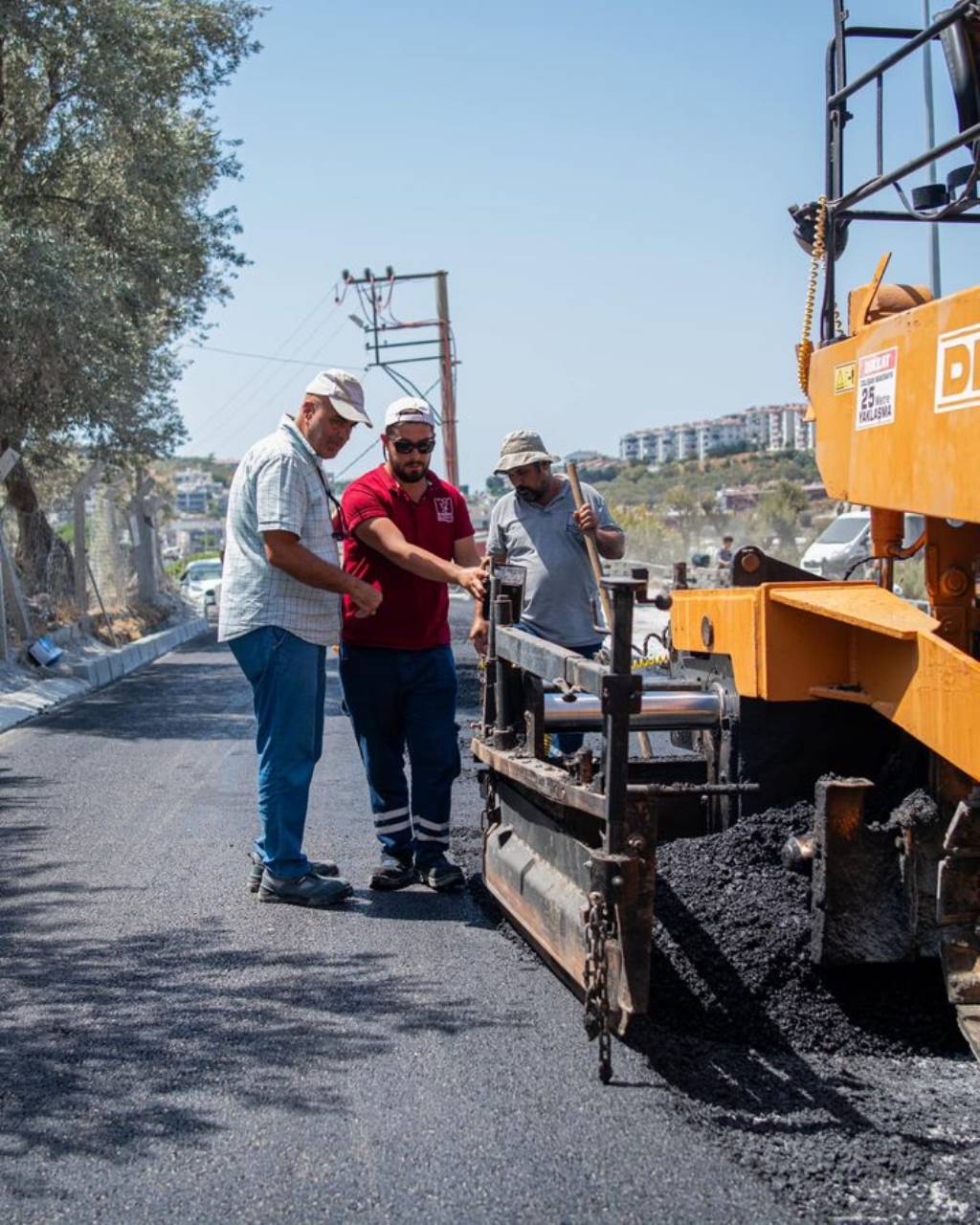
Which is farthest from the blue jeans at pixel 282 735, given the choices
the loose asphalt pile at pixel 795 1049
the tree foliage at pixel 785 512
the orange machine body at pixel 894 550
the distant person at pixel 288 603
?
the tree foliage at pixel 785 512

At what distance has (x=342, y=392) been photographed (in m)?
6.18

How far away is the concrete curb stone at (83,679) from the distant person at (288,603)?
6.99m

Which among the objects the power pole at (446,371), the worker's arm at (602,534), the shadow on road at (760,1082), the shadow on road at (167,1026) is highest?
the power pole at (446,371)

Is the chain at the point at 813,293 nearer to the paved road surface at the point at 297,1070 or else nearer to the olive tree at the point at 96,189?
the paved road surface at the point at 297,1070

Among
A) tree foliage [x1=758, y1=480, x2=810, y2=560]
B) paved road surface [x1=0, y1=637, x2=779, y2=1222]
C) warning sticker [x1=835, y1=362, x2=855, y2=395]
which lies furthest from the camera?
tree foliage [x1=758, y1=480, x2=810, y2=560]

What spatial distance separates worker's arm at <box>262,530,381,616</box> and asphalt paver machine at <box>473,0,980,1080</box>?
2.88ft

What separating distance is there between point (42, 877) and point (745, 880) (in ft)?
10.5

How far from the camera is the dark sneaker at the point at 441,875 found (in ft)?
20.4

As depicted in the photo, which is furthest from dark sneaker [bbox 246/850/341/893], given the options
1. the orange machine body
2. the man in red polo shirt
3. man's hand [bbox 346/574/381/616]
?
the orange machine body

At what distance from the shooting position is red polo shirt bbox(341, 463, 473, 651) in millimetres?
6309

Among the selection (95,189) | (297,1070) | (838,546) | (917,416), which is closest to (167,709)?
(95,189)

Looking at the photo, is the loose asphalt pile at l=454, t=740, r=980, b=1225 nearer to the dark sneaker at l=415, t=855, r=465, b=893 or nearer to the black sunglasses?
the dark sneaker at l=415, t=855, r=465, b=893

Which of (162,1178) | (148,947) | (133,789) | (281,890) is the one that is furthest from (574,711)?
→ (133,789)

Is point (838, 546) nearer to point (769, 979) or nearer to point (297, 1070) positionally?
point (769, 979)
